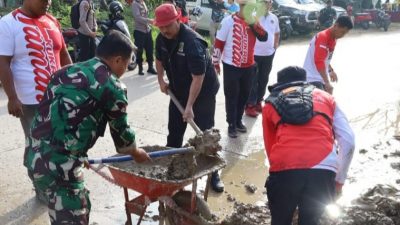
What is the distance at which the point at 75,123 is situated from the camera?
2662 mm

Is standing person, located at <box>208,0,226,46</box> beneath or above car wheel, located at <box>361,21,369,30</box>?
above

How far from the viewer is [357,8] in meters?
26.7

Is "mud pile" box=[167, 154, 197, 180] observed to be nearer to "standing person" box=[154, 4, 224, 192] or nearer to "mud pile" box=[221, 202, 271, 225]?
"mud pile" box=[221, 202, 271, 225]

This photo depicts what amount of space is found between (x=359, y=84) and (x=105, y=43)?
840 centimetres

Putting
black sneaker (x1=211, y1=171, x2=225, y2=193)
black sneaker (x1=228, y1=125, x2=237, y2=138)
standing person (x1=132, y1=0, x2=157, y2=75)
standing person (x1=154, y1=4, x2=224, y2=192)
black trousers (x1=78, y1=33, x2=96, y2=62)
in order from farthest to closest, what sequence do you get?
standing person (x1=132, y1=0, x2=157, y2=75) < black trousers (x1=78, y1=33, x2=96, y2=62) < black sneaker (x1=228, y1=125, x2=237, y2=138) < black sneaker (x1=211, y1=171, x2=225, y2=193) < standing person (x1=154, y1=4, x2=224, y2=192)

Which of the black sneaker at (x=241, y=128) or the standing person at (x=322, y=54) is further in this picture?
the black sneaker at (x=241, y=128)

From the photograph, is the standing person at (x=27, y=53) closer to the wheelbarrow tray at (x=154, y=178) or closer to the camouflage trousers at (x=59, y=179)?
the wheelbarrow tray at (x=154, y=178)

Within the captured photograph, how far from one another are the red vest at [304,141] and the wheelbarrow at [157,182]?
2.37 ft

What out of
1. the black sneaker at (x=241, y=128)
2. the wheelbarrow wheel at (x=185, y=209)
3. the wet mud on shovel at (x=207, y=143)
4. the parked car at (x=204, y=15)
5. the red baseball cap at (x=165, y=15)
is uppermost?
the red baseball cap at (x=165, y=15)

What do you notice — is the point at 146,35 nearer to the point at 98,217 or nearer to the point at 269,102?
the point at 98,217

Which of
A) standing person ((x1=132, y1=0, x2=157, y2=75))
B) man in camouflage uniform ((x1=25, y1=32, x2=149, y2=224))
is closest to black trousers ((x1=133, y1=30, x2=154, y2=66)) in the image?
standing person ((x1=132, y1=0, x2=157, y2=75))

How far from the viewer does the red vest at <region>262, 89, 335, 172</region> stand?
2.84 metres

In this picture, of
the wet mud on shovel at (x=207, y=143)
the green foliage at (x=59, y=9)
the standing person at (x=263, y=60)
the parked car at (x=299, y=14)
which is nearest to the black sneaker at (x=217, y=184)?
the wet mud on shovel at (x=207, y=143)

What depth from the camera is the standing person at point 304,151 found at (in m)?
2.84
